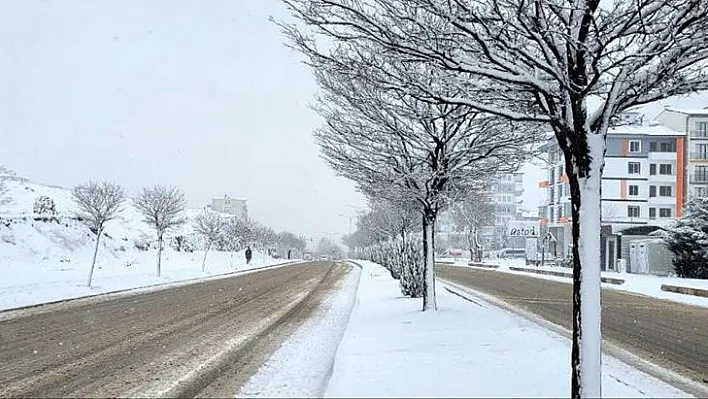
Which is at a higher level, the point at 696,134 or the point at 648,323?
the point at 696,134

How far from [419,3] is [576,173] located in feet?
7.33

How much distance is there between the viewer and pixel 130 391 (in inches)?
340

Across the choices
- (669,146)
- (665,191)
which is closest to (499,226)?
(665,191)

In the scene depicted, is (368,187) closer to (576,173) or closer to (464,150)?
(464,150)

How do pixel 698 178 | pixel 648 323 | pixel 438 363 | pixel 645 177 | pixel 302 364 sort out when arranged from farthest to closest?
1. pixel 645 177
2. pixel 698 178
3. pixel 648 323
4. pixel 302 364
5. pixel 438 363

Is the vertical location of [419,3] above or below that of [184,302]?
above

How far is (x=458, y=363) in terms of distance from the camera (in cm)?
900

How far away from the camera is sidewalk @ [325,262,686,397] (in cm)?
752

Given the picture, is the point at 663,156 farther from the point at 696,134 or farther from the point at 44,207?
the point at 44,207

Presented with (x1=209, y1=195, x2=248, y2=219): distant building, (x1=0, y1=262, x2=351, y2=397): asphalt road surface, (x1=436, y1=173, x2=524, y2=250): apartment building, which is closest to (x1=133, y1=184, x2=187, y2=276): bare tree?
(x1=0, y1=262, x2=351, y2=397): asphalt road surface

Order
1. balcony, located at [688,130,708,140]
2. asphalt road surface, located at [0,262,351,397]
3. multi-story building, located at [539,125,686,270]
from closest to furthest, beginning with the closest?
1. asphalt road surface, located at [0,262,351,397]
2. multi-story building, located at [539,125,686,270]
3. balcony, located at [688,130,708,140]

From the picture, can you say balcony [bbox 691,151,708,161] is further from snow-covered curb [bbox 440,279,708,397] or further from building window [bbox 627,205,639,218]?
snow-covered curb [bbox 440,279,708,397]

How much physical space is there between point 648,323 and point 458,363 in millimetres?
10095

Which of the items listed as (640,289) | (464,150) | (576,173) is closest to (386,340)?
(464,150)
